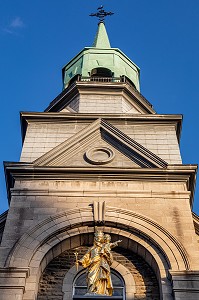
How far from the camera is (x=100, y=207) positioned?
16.2 meters

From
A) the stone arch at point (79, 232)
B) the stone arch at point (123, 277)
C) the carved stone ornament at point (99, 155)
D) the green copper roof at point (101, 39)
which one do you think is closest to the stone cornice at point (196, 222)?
the stone arch at point (79, 232)

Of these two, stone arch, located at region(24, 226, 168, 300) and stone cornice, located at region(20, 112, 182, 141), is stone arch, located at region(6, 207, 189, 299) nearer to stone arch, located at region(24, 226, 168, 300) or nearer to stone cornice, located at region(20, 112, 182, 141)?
stone arch, located at region(24, 226, 168, 300)

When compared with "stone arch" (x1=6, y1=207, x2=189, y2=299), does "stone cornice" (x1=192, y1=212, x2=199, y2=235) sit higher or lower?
higher

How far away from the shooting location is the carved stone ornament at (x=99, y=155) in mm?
18266

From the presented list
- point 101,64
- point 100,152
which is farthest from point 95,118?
point 101,64

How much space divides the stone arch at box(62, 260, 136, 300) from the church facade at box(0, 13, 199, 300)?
0.03m

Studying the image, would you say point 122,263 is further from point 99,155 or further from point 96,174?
point 99,155

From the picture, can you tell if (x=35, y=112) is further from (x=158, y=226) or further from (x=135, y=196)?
(x=158, y=226)

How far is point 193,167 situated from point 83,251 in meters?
4.40

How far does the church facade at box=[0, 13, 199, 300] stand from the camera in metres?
14.5

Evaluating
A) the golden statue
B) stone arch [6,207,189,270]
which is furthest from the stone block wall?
the golden statue

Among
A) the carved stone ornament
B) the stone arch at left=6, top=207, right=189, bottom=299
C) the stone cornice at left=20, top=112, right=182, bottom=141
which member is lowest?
the stone arch at left=6, top=207, right=189, bottom=299

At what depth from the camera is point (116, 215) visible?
631 inches

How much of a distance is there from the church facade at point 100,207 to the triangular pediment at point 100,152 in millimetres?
32
